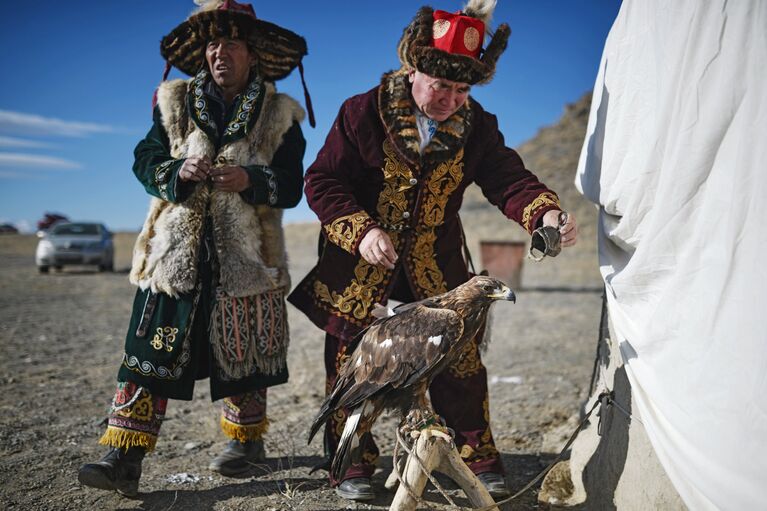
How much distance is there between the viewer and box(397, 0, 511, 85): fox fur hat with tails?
249cm

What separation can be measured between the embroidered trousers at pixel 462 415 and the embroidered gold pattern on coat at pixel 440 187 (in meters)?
0.68

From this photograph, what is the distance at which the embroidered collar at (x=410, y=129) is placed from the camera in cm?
269

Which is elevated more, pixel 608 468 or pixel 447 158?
→ pixel 447 158

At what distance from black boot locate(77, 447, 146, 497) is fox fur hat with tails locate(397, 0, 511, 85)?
7.54 feet

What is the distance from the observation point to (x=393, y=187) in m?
2.77

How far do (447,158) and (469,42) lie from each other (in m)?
0.53

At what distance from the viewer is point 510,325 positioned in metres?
8.77

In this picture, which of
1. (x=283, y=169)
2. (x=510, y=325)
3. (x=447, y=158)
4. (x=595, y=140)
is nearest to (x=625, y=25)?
(x=595, y=140)

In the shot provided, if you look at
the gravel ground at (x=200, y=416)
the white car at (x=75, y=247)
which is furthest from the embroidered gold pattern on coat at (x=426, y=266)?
the white car at (x=75, y=247)

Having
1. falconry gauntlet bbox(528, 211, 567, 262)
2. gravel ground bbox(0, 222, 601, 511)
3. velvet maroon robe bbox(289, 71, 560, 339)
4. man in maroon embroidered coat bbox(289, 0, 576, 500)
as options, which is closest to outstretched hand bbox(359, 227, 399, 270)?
man in maroon embroidered coat bbox(289, 0, 576, 500)

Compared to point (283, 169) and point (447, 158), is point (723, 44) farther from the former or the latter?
point (283, 169)

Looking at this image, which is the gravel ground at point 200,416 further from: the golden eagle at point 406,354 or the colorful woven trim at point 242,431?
the golden eagle at point 406,354

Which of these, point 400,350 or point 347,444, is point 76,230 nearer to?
point 347,444

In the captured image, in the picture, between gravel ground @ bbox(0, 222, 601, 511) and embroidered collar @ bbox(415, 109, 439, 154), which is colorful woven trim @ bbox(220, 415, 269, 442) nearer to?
gravel ground @ bbox(0, 222, 601, 511)
